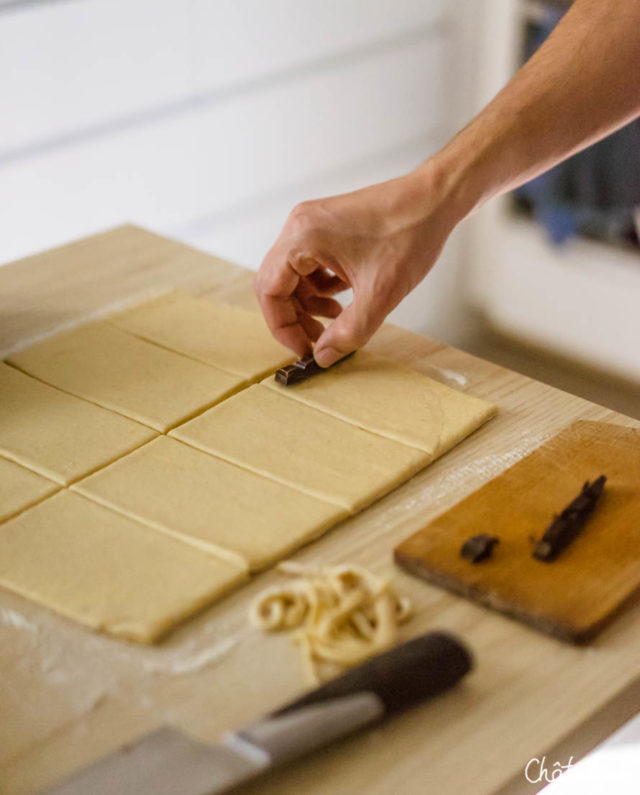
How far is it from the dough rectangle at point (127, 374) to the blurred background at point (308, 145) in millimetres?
1360

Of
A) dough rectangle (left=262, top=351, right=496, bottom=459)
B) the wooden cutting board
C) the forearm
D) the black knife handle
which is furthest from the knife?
the forearm

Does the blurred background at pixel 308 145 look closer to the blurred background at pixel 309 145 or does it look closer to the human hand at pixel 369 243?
the blurred background at pixel 309 145

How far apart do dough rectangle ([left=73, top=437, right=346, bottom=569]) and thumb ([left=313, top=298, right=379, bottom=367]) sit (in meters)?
0.28

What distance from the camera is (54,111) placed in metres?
2.91

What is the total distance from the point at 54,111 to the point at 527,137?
1699 mm

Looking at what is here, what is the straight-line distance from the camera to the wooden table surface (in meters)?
0.98

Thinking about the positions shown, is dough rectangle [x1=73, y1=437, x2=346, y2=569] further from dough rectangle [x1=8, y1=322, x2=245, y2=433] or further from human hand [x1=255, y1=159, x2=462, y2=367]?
human hand [x1=255, y1=159, x2=462, y2=367]

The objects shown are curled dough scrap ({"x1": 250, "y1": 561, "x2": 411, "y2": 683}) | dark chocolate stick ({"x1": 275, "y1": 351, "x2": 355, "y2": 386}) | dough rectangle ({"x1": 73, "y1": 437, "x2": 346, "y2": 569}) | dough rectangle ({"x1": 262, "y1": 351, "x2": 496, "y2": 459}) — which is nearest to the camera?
curled dough scrap ({"x1": 250, "y1": 561, "x2": 411, "y2": 683})

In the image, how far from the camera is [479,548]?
46.3 inches

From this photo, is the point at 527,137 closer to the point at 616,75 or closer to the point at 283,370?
the point at 616,75

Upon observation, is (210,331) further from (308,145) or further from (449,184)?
(308,145)

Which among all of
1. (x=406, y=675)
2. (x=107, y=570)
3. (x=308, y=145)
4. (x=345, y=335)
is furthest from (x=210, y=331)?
(x=308, y=145)

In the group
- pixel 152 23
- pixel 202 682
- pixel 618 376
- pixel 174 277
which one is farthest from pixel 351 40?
pixel 202 682

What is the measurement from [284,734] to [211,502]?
1.35 ft
